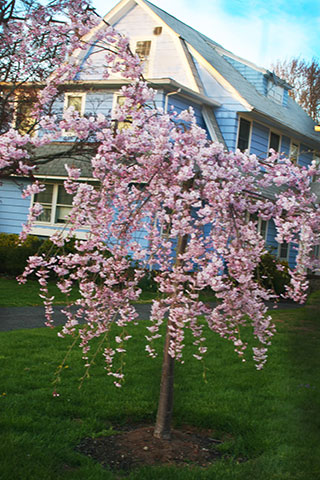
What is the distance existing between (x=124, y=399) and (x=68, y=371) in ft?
3.23

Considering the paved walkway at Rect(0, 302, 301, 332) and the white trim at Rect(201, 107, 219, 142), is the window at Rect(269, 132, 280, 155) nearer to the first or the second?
the white trim at Rect(201, 107, 219, 142)

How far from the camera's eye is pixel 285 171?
3953 millimetres

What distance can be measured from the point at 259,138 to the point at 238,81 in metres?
1.91

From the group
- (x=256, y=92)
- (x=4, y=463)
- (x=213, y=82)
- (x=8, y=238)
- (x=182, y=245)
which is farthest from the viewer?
(x=256, y=92)

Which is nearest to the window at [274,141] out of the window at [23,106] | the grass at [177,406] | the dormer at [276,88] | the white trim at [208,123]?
the dormer at [276,88]

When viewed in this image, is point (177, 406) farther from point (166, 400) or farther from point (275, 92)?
point (275, 92)

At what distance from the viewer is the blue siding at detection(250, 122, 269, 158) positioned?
1669 cm

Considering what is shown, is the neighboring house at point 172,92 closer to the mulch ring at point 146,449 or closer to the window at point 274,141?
the window at point 274,141

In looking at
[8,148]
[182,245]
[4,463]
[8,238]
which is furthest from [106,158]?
[8,238]

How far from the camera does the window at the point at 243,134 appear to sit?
16.1 meters

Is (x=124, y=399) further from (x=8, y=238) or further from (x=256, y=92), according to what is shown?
(x=256, y=92)

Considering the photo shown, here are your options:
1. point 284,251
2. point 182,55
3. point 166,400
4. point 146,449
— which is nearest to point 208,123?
point 182,55

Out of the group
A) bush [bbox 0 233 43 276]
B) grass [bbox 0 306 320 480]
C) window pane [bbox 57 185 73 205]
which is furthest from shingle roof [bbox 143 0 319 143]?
grass [bbox 0 306 320 480]

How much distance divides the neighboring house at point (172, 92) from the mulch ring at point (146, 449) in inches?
433
